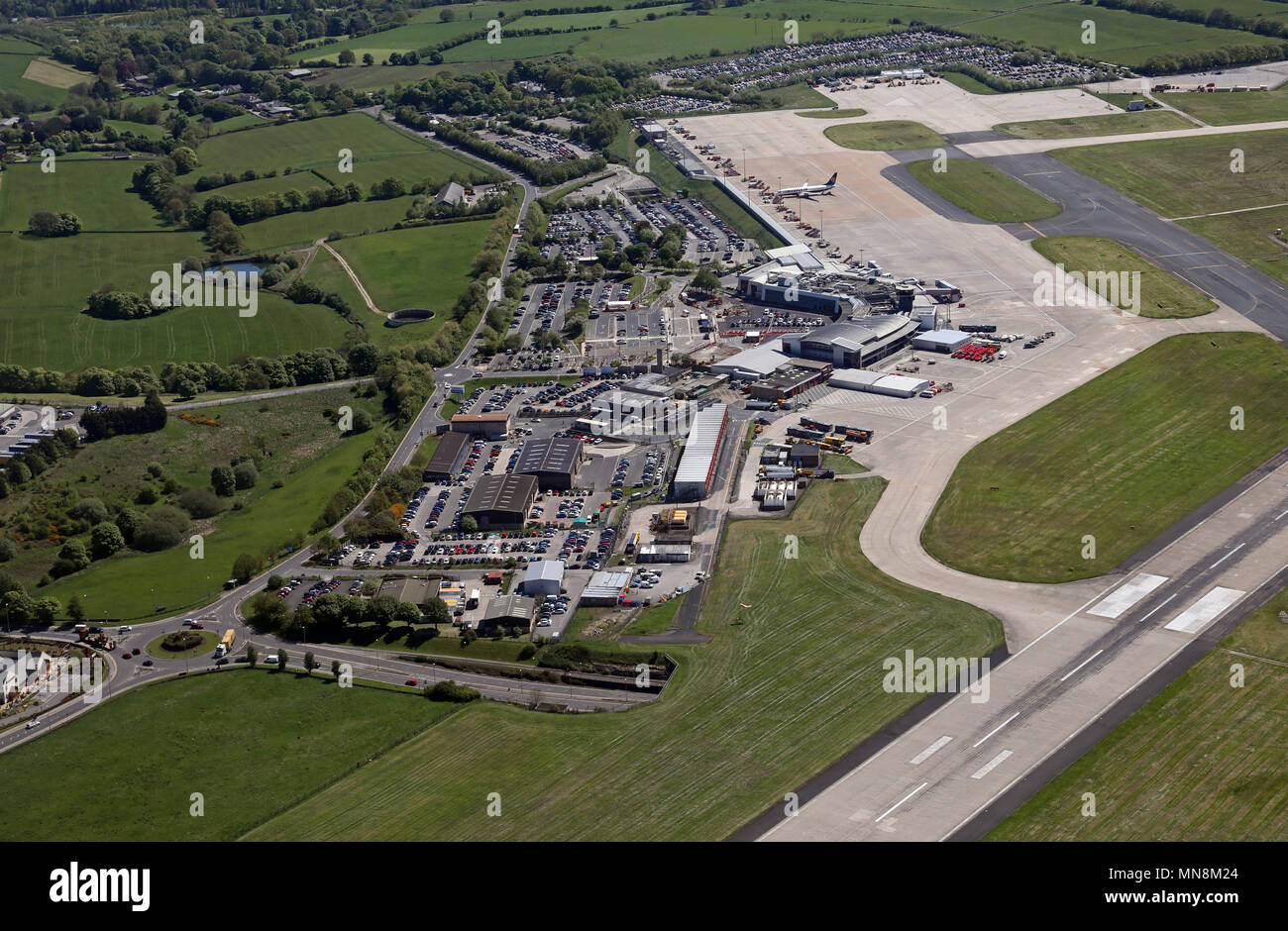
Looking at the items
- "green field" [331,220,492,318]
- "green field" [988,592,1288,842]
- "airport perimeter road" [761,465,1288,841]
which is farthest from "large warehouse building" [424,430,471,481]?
"green field" [988,592,1288,842]

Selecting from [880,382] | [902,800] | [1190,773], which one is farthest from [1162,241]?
[902,800]

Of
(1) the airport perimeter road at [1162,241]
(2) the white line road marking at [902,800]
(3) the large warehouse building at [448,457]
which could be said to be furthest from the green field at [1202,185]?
(2) the white line road marking at [902,800]

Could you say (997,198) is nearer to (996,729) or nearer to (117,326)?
(117,326)

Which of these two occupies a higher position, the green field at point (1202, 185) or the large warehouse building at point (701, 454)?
the green field at point (1202, 185)

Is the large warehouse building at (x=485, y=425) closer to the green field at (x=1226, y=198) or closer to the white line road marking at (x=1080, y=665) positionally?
the white line road marking at (x=1080, y=665)
